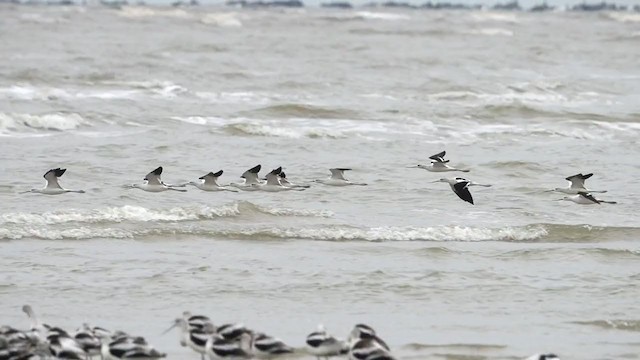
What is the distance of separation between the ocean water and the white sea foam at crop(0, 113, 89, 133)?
6 cm

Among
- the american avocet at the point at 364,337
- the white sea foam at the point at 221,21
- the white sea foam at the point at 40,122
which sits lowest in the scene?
the american avocet at the point at 364,337

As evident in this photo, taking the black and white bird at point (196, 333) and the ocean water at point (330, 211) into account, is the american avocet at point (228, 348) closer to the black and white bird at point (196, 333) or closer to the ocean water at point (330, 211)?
the black and white bird at point (196, 333)

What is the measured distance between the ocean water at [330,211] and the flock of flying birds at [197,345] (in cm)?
70

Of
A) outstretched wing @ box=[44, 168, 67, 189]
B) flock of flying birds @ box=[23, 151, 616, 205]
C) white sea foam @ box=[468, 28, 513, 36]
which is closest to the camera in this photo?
outstretched wing @ box=[44, 168, 67, 189]

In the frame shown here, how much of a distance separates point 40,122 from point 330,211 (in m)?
10.3

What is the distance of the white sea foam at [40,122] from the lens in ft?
84.9

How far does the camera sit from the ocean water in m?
11.9

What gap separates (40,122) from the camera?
86.6 ft

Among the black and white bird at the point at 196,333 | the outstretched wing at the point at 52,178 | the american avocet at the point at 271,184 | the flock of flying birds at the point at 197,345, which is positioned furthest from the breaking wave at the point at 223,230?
the flock of flying birds at the point at 197,345

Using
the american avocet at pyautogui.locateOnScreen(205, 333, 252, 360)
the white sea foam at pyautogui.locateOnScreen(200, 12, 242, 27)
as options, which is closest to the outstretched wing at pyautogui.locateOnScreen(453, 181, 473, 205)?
the american avocet at pyautogui.locateOnScreen(205, 333, 252, 360)

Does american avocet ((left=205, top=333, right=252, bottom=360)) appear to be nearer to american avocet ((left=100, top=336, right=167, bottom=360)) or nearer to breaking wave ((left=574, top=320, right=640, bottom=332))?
american avocet ((left=100, top=336, right=167, bottom=360))

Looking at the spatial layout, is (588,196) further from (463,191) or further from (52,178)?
(52,178)

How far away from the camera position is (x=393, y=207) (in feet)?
59.5

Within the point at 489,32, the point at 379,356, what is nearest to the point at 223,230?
the point at 379,356
